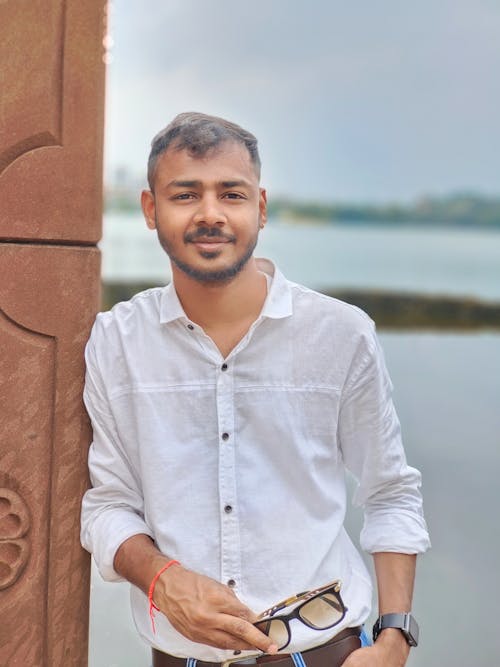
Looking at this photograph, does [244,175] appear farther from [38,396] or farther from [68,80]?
[38,396]

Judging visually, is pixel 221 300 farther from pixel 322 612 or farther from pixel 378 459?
pixel 322 612

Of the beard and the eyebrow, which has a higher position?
the eyebrow

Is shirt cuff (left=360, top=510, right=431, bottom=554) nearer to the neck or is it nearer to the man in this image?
the man

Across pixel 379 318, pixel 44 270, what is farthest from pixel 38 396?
pixel 379 318

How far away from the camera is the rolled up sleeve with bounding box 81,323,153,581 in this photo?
1.60 meters

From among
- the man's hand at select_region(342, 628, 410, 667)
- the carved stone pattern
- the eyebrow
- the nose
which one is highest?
the carved stone pattern

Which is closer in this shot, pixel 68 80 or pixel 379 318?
pixel 68 80

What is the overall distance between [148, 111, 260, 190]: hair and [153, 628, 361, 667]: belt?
3.03ft

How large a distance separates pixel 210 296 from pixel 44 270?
371 millimetres

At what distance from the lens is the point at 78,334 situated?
5.72 ft

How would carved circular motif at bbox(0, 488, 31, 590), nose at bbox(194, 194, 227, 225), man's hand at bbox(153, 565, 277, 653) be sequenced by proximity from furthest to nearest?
carved circular motif at bbox(0, 488, 31, 590), nose at bbox(194, 194, 227, 225), man's hand at bbox(153, 565, 277, 653)

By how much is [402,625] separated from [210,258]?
82 centimetres

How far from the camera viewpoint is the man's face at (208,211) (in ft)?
5.05

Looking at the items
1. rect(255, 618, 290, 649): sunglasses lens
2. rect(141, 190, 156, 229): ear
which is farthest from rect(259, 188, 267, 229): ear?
rect(255, 618, 290, 649): sunglasses lens
